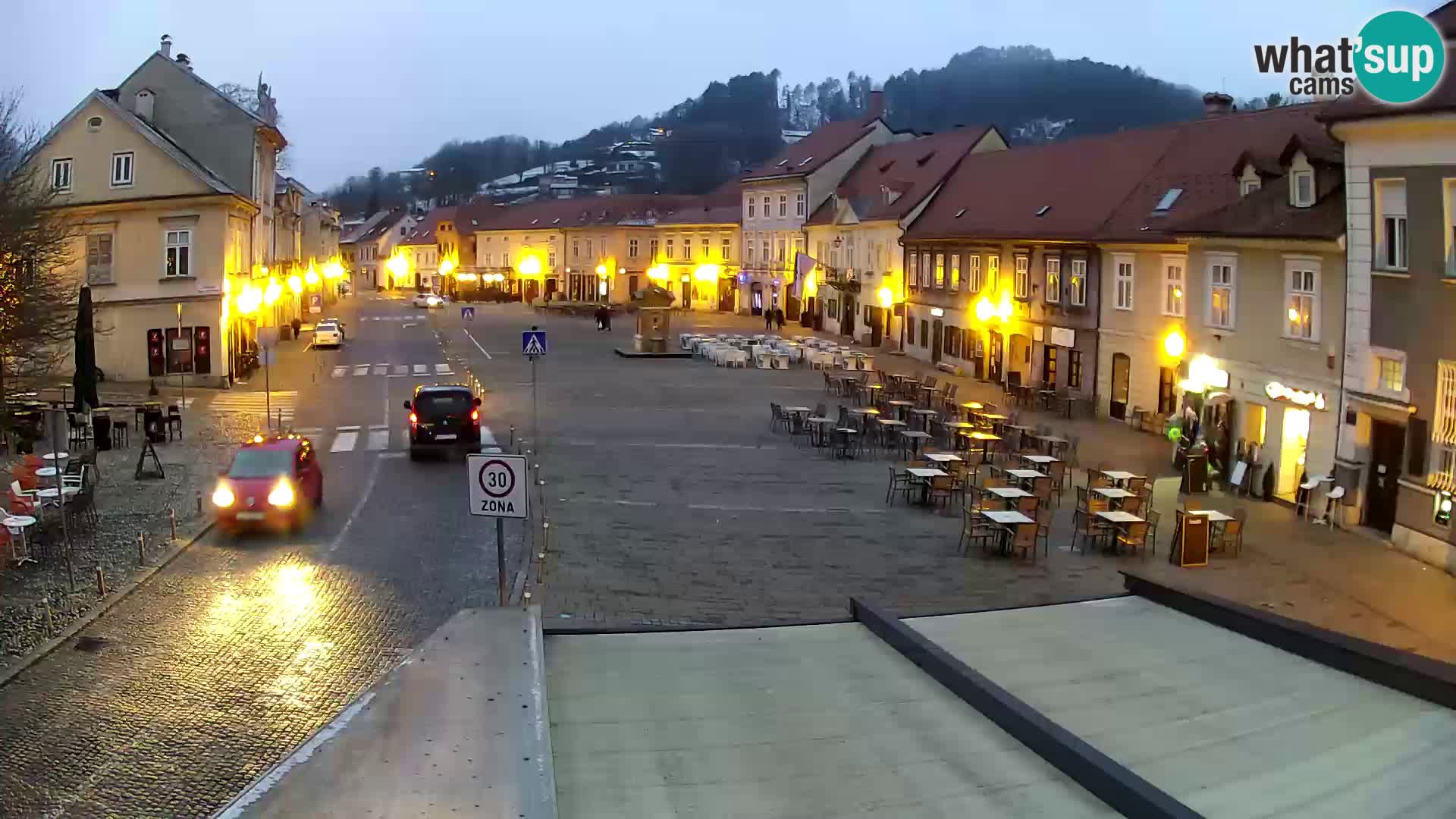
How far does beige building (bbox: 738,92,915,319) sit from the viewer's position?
76.8 meters

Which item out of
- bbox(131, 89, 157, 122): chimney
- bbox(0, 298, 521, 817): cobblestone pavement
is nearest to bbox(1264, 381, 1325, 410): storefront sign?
bbox(0, 298, 521, 817): cobblestone pavement

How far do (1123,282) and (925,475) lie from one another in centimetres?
1610

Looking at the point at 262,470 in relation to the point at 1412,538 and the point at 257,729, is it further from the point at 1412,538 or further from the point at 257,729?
the point at 1412,538

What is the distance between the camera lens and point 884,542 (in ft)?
66.9

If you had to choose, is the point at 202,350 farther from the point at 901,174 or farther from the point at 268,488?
the point at 901,174

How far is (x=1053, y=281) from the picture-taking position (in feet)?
136

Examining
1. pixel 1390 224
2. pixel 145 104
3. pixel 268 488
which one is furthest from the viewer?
pixel 145 104

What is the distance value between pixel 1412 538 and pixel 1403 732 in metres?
14.5

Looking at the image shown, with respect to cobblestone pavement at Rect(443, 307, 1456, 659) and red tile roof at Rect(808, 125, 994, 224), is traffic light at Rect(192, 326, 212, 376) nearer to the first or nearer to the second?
cobblestone pavement at Rect(443, 307, 1456, 659)

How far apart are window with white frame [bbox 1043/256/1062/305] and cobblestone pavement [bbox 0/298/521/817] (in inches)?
949

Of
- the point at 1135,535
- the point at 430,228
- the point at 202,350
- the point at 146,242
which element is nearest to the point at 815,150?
the point at 202,350

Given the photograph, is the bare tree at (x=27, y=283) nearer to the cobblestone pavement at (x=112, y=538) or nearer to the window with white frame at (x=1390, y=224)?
the cobblestone pavement at (x=112, y=538)

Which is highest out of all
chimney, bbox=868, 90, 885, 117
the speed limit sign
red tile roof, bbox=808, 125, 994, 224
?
chimney, bbox=868, 90, 885, 117

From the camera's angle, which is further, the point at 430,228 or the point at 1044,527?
the point at 430,228
